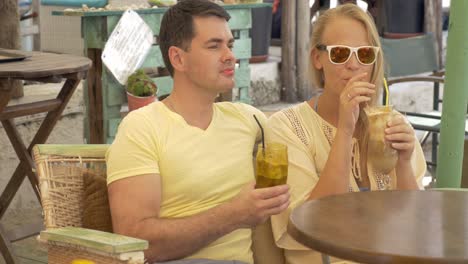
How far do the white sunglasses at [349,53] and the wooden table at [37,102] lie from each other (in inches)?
63.9

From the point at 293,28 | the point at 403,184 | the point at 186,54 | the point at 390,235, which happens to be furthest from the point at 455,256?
the point at 293,28

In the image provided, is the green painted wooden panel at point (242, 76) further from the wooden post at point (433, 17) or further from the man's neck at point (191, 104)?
the man's neck at point (191, 104)

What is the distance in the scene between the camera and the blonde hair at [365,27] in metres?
3.11

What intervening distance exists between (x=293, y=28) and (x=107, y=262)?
21.3 ft

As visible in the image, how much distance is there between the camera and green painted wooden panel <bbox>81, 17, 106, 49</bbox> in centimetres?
579

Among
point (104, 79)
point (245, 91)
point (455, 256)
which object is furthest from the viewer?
point (245, 91)

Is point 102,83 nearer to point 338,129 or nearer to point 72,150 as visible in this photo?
point 72,150

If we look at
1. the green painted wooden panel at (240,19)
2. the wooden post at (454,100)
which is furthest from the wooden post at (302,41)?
the wooden post at (454,100)

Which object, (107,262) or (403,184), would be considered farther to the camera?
(403,184)

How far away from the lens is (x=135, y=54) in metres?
5.99

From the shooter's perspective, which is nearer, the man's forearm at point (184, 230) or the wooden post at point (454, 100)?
the man's forearm at point (184, 230)

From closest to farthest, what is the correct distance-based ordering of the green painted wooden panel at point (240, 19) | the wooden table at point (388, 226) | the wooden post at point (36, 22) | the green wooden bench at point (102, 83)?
the wooden table at point (388, 226), the green wooden bench at point (102, 83), the green painted wooden panel at point (240, 19), the wooden post at point (36, 22)

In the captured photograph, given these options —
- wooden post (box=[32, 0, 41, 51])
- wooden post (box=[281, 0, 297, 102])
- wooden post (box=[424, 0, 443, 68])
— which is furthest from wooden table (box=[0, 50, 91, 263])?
wooden post (box=[424, 0, 443, 68])

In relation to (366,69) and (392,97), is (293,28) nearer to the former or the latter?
(392,97)
